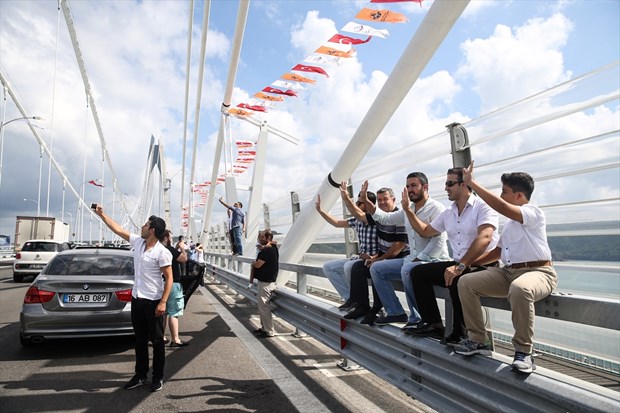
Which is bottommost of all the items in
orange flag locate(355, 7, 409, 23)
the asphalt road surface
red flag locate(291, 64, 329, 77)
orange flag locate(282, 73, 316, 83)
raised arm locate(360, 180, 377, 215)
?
the asphalt road surface

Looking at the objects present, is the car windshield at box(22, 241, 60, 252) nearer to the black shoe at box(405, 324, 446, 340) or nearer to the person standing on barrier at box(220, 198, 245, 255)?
the person standing on barrier at box(220, 198, 245, 255)

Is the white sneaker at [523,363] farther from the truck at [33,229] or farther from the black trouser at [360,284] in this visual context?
the truck at [33,229]

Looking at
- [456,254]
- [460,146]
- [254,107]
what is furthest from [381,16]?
[254,107]

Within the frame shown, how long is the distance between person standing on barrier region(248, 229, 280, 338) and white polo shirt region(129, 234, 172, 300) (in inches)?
88.9

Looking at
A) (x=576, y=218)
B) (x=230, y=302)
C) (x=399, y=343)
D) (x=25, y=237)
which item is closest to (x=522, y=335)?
(x=399, y=343)

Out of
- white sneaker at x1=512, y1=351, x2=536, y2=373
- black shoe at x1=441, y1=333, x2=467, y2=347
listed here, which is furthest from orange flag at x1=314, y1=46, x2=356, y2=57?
white sneaker at x1=512, y1=351, x2=536, y2=373

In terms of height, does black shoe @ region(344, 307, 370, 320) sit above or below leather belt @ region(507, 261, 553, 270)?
below

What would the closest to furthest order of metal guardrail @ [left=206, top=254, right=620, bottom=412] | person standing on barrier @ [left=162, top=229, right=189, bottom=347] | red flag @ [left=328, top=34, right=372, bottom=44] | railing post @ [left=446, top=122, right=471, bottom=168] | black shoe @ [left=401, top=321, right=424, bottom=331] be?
metal guardrail @ [left=206, top=254, right=620, bottom=412] → black shoe @ [left=401, top=321, right=424, bottom=331] → railing post @ [left=446, top=122, right=471, bottom=168] → person standing on barrier @ [left=162, top=229, right=189, bottom=347] → red flag @ [left=328, top=34, right=372, bottom=44]

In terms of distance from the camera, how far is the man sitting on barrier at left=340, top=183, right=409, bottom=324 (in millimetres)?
4289

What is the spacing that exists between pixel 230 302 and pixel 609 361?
8.41 meters

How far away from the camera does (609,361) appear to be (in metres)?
3.22

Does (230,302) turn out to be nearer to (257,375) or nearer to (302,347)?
(302,347)

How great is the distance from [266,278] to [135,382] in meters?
2.82

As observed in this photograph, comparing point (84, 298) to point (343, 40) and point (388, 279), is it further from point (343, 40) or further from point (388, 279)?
point (343, 40)
